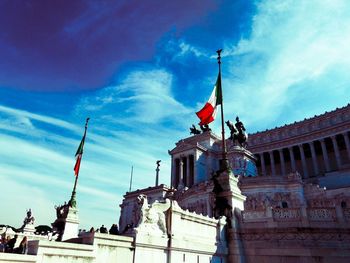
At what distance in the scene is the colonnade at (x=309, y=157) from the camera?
2719 inches

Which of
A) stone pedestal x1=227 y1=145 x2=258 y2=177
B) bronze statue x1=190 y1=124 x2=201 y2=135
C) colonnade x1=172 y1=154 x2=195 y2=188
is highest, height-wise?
bronze statue x1=190 y1=124 x2=201 y2=135

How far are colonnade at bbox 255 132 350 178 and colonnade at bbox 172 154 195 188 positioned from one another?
20.7m

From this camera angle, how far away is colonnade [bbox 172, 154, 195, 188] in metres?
72.0

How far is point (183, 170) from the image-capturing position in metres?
74.1

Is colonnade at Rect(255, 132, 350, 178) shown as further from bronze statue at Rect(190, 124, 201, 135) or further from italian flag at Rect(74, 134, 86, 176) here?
italian flag at Rect(74, 134, 86, 176)

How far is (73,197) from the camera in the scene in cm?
2972

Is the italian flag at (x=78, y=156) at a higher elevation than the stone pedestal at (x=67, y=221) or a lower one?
higher

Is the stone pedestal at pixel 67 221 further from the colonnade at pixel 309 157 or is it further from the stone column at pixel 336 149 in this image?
the stone column at pixel 336 149

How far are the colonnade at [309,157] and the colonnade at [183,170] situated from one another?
20677mm

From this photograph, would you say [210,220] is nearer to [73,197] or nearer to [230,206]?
[230,206]

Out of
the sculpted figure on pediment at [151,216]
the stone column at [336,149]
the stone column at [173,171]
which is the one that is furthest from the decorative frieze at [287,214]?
the stone column at [173,171]

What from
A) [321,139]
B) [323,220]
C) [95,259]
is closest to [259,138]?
[321,139]

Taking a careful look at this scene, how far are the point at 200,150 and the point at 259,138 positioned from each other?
21281mm

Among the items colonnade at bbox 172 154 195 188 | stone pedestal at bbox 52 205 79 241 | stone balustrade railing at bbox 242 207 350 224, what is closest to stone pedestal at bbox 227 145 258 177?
colonnade at bbox 172 154 195 188
